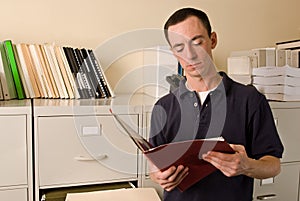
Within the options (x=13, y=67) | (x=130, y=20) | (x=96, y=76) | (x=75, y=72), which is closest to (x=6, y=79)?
(x=13, y=67)

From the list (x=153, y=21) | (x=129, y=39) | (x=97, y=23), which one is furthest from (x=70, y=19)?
(x=153, y=21)

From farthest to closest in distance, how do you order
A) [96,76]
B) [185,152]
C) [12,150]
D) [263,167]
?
[96,76] → [12,150] → [263,167] → [185,152]

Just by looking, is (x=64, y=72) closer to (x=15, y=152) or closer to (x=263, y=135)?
(x=15, y=152)

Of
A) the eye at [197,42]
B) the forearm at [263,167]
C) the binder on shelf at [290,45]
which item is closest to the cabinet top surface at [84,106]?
the eye at [197,42]

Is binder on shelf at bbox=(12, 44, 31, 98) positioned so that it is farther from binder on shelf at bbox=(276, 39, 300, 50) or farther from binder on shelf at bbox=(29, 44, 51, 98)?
binder on shelf at bbox=(276, 39, 300, 50)

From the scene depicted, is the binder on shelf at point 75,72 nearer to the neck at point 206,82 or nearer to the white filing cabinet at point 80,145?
the white filing cabinet at point 80,145

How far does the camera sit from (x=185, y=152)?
852 mm

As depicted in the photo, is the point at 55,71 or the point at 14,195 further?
the point at 55,71

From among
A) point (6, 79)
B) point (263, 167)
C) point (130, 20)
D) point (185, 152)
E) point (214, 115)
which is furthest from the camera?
point (130, 20)

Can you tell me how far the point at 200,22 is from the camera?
3.44ft

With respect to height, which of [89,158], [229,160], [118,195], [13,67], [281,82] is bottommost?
[118,195]

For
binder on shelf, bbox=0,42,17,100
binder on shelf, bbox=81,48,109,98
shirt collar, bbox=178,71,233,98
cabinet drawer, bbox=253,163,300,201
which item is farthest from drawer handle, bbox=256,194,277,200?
binder on shelf, bbox=0,42,17,100

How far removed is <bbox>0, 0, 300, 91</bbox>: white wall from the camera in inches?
67.4

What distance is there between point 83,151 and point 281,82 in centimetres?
107
